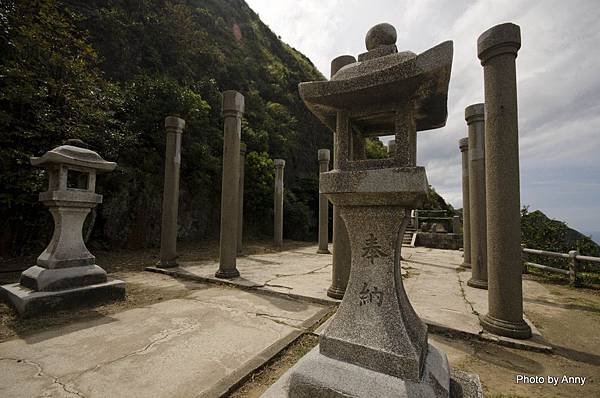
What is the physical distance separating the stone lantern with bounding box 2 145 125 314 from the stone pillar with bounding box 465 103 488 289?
697 centimetres

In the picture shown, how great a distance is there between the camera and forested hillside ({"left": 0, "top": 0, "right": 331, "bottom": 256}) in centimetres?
693

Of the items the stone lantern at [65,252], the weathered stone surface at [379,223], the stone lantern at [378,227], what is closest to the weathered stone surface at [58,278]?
the stone lantern at [65,252]

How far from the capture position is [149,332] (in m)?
3.26

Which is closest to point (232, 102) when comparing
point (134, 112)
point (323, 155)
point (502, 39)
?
point (323, 155)

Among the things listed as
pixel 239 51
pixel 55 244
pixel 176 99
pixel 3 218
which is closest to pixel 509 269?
pixel 55 244

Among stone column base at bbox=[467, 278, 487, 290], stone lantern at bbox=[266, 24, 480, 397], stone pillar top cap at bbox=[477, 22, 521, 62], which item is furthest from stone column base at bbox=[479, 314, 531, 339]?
stone pillar top cap at bbox=[477, 22, 521, 62]

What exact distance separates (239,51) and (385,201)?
75.7ft

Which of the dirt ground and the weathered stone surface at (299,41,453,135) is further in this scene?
the dirt ground

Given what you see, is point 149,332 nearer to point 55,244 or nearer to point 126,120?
point 55,244

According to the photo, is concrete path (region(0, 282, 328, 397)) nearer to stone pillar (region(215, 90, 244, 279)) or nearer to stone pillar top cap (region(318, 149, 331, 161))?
stone pillar (region(215, 90, 244, 279))

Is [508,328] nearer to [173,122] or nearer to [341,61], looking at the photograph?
[341,61]

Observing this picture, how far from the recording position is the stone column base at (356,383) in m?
1.70

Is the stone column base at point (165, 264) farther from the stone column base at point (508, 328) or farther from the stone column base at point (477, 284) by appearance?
the stone column base at point (477, 284)

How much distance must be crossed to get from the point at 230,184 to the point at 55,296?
11.5 feet
